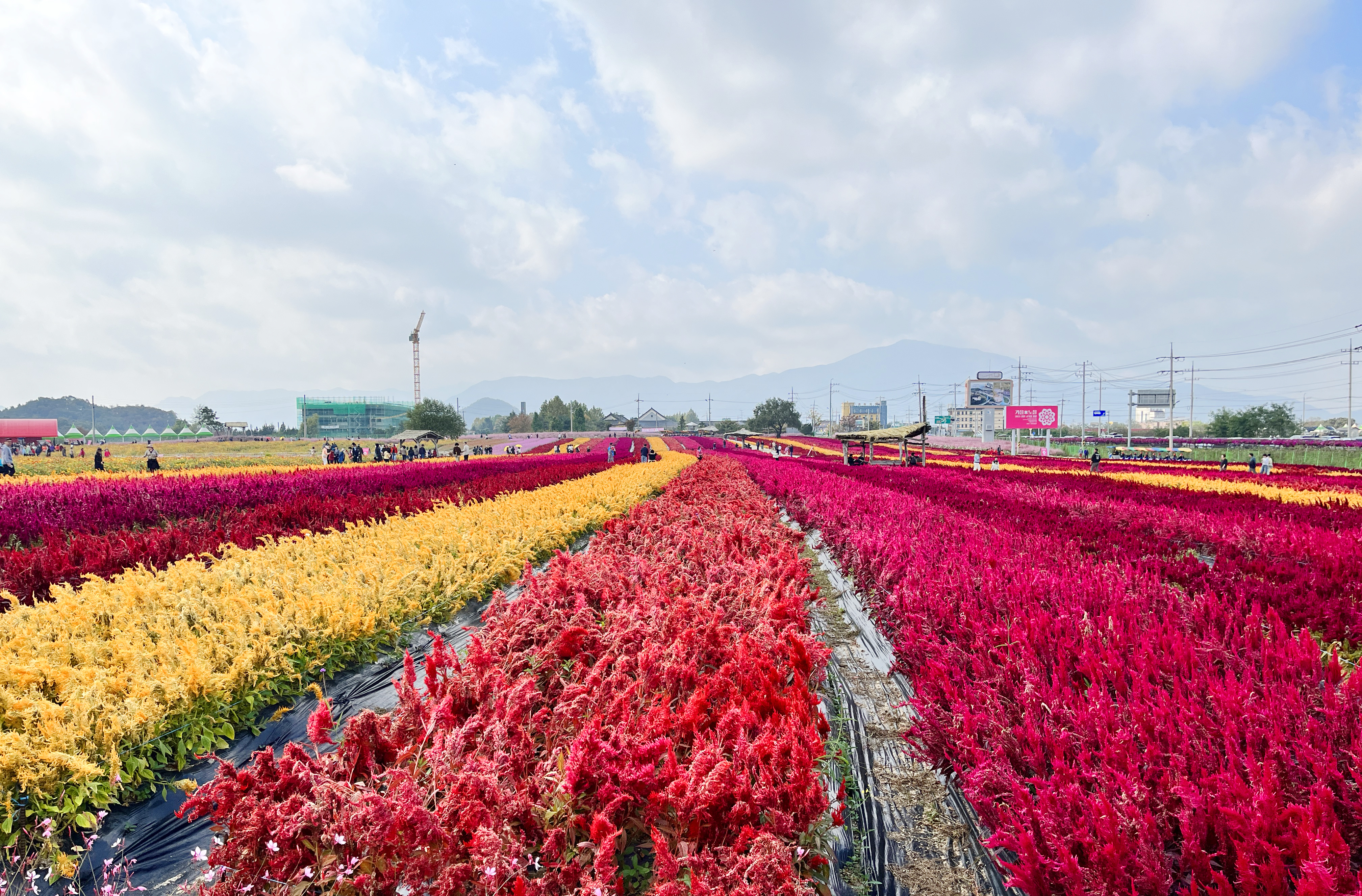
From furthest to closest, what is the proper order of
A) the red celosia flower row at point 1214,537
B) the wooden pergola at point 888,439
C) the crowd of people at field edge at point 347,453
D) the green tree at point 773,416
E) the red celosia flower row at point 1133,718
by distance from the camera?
the green tree at point 773,416 < the wooden pergola at point 888,439 < the crowd of people at field edge at point 347,453 < the red celosia flower row at point 1214,537 < the red celosia flower row at point 1133,718

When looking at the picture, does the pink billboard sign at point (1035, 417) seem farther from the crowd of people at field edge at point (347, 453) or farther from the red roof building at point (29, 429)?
the red roof building at point (29, 429)

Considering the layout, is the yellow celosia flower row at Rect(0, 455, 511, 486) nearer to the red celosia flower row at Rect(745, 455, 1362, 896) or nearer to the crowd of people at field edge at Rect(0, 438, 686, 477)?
the crowd of people at field edge at Rect(0, 438, 686, 477)

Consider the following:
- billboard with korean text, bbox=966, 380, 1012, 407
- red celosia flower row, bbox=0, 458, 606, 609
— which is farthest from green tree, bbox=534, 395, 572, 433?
red celosia flower row, bbox=0, 458, 606, 609

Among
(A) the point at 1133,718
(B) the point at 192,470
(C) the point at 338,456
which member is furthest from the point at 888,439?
(C) the point at 338,456

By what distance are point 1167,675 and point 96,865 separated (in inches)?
175

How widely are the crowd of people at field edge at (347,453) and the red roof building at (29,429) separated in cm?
2972

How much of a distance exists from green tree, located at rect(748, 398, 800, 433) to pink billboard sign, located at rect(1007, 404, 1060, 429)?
3866 cm

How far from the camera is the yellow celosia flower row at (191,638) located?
95.1 inches

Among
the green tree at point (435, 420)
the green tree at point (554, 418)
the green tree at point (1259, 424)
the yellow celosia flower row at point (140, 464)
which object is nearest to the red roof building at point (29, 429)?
the green tree at point (435, 420)

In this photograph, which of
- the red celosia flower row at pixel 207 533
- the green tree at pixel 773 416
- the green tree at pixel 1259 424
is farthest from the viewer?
the green tree at pixel 773 416

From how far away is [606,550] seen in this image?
5926 millimetres

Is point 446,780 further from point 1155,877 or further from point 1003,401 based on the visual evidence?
point 1003,401

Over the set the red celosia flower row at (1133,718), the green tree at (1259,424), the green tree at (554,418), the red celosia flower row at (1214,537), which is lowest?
the red celosia flower row at (1214,537)

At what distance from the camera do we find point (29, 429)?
262 ft
